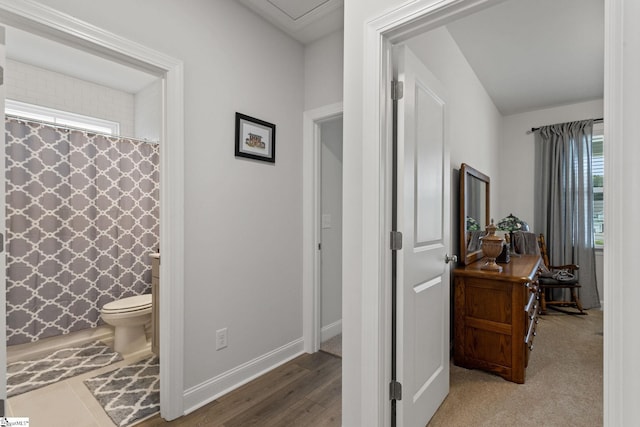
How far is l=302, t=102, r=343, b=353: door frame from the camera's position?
268 centimetres

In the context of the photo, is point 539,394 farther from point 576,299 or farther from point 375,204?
point 576,299

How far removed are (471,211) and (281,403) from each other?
2.26 meters

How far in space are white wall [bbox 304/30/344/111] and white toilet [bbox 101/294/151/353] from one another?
7.48 feet

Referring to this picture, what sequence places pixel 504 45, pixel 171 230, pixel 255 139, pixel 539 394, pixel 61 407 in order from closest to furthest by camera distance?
pixel 171 230 → pixel 61 407 → pixel 539 394 → pixel 255 139 → pixel 504 45

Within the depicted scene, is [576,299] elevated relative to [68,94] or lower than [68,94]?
lower

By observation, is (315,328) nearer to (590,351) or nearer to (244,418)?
(244,418)

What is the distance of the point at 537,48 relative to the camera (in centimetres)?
283

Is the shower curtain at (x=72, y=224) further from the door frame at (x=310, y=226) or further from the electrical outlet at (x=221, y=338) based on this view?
the door frame at (x=310, y=226)

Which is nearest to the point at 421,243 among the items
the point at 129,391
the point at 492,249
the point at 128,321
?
the point at 492,249

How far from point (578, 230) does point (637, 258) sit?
4094 mm

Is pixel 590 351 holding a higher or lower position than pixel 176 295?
lower

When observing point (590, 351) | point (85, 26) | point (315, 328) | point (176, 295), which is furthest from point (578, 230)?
point (85, 26)

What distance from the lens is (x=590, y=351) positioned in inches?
105

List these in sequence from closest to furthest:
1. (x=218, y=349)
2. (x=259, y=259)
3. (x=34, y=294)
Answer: (x=218, y=349)
(x=259, y=259)
(x=34, y=294)
